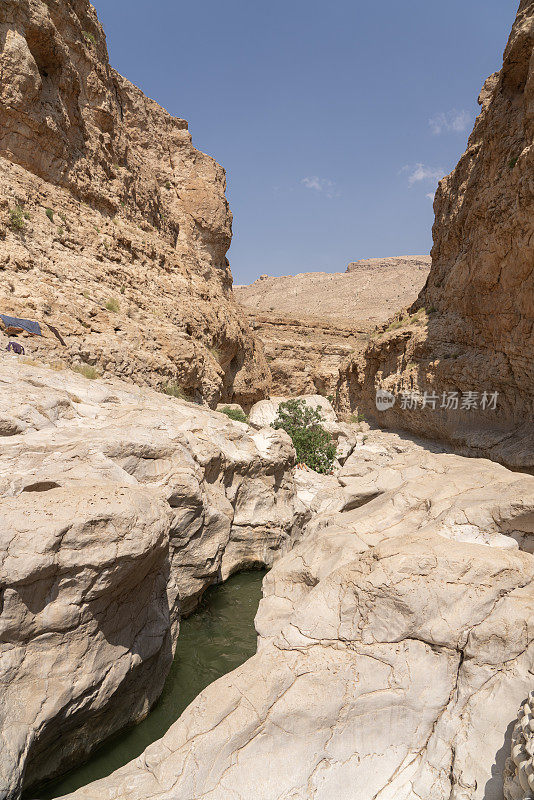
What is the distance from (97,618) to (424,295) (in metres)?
21.2

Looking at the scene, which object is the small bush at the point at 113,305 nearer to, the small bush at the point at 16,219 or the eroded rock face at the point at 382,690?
the small bush at the point at 16,219

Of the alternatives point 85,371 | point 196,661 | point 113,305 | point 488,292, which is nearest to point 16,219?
point 113,305

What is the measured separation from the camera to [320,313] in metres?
64.1

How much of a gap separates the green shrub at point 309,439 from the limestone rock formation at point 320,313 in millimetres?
11801

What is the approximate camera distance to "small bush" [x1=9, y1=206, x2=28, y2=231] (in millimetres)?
10632

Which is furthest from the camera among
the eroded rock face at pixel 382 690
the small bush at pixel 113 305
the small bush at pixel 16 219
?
the small bush at pixel 113 305

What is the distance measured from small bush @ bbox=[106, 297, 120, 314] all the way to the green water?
799 centimetres

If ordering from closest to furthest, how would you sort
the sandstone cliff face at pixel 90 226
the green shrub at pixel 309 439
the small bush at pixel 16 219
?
the small bush at pixel 16 219 → the sandstone cliff face at pixel 90 226 → the green shrub at pixel 309 439

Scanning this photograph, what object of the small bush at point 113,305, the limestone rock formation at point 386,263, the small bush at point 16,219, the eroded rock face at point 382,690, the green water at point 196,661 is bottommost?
the green water at point 196,661

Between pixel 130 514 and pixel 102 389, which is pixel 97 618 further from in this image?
pixel 102 389

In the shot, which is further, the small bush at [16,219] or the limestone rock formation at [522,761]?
the small bush at [16,219]

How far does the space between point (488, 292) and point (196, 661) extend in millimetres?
15254

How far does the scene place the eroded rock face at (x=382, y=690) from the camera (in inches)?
129

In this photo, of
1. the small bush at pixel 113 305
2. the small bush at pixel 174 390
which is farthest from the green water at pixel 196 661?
the small bush at pixel 113 305
